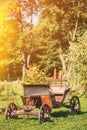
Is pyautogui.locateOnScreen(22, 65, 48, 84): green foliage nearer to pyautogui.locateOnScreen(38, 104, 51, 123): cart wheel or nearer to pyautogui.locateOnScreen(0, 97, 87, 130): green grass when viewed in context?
pyautogui.locateOnScreen(0, 97, 87, 130): green grass

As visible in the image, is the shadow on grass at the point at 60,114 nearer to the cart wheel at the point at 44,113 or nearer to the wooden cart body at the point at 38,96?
the wooden cart body at the point at 38,96

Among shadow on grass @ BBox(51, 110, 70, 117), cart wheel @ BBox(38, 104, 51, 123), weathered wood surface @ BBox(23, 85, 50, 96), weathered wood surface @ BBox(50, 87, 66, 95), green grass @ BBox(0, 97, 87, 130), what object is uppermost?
weathered wood surface @ BBox(23, 85, 50, 96)

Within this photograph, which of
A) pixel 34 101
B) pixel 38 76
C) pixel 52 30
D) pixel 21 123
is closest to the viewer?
pixel 21 123

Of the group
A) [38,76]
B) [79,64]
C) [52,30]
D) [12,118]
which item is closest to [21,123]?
[12,118]

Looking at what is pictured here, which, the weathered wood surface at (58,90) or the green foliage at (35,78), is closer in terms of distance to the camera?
the weathered wood surface at (58,90)

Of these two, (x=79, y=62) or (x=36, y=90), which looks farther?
(x=79, y=62)

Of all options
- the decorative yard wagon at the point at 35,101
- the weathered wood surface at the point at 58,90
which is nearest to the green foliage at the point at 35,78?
the weathered wood surface at the point at 58,90

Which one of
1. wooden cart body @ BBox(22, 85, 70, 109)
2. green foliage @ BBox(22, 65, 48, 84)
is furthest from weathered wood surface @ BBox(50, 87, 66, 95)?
green foliage @ BBox(22, 65, 48, 84)

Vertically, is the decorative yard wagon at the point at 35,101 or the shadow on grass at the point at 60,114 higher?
the decorative yard wagon at the point at 35,101

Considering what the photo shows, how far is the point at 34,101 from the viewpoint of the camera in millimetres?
18438

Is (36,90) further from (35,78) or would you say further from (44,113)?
(35,78)

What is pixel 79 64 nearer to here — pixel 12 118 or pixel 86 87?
pixel 86 87

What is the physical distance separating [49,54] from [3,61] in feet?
24.1

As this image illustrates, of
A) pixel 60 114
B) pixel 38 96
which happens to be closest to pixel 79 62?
pixel 60 114
